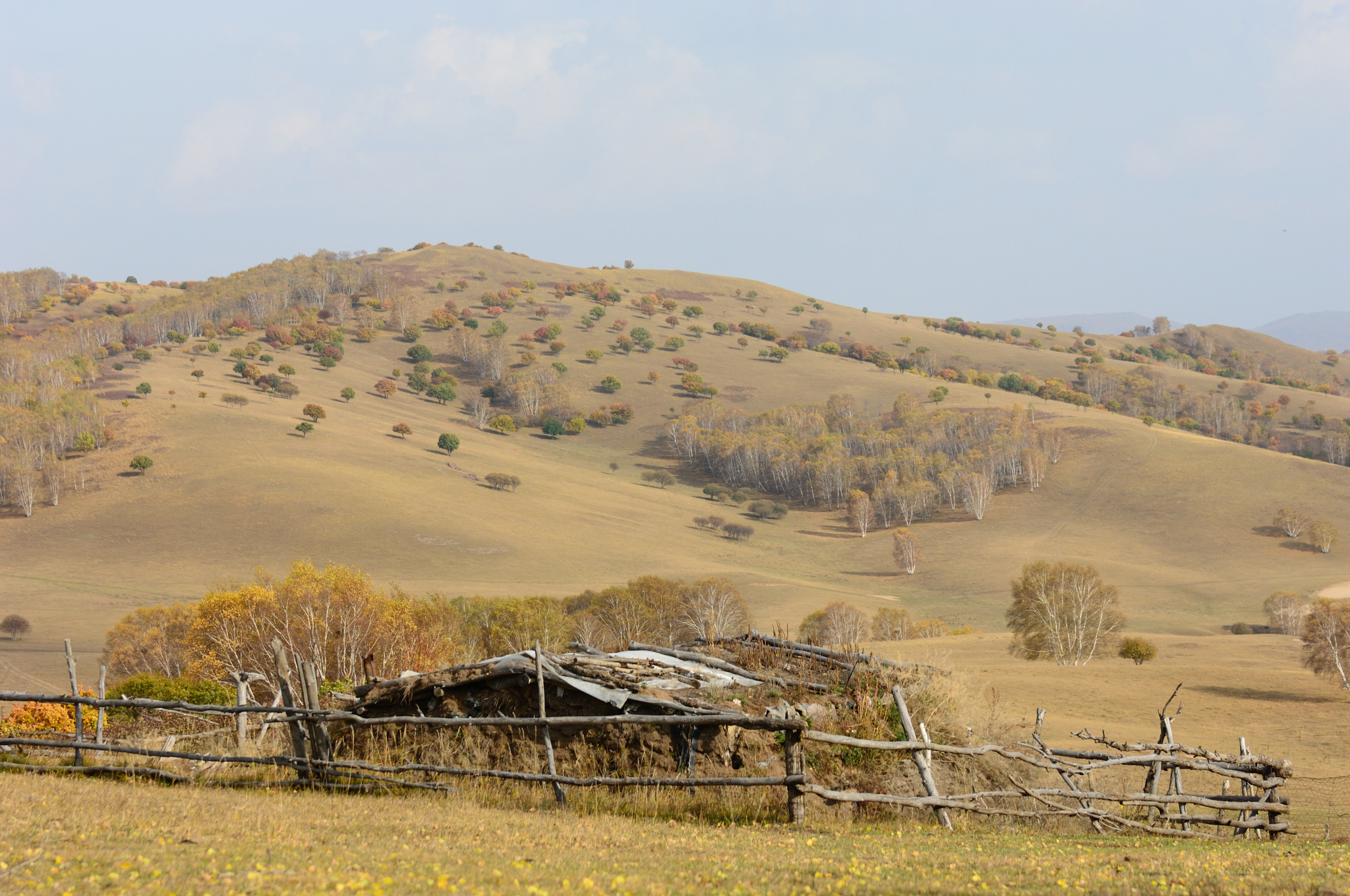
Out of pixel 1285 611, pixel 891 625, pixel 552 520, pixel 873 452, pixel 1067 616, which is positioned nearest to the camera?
pixel 1067 616

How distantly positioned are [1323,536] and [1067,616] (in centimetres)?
4707

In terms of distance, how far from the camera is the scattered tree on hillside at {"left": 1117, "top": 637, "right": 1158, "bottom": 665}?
41.5m

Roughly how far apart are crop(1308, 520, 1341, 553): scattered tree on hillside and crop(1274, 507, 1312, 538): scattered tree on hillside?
3.07 feet

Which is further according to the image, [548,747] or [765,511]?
[765,511]

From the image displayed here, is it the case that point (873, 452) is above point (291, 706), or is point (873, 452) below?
below

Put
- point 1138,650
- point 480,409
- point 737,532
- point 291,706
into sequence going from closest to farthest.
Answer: point 291,706
point 1138,650
point 737,532
point 480,409

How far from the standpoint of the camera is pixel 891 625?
55625 millimetres

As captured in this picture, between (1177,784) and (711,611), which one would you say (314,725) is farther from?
(711,611)

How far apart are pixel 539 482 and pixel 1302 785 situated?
7666 centimetres

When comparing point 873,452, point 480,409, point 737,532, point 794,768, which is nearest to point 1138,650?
point 794,768

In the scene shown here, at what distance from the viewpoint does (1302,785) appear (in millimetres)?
17984

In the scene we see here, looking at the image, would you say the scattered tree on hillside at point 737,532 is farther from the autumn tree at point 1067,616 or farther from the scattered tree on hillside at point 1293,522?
the scattered tree on hillside at point 1293,522

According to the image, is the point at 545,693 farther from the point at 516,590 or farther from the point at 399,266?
the point at 399,266

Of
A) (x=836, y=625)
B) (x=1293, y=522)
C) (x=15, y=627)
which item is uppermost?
(x=1293, y=522)
